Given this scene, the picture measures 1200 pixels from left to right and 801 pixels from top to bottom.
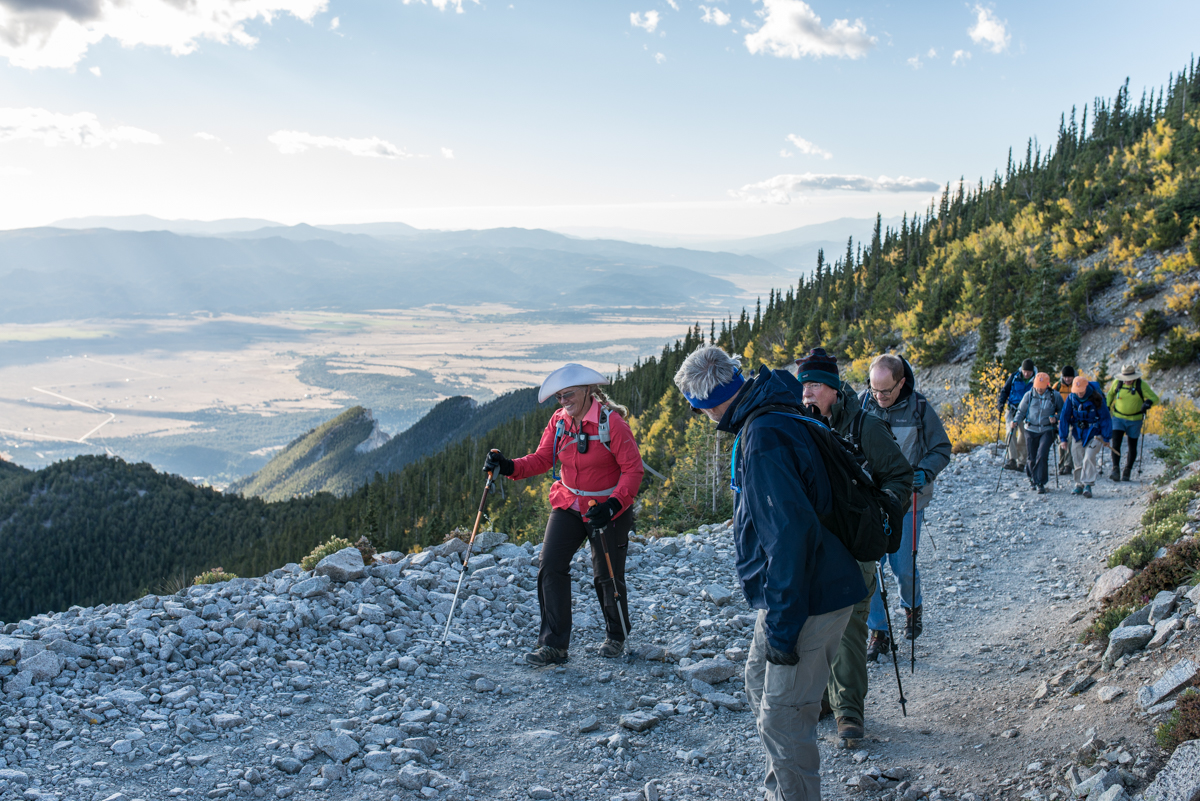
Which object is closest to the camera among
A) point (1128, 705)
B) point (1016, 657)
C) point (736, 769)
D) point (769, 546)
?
point (769, 546)

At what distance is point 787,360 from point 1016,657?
51882mm

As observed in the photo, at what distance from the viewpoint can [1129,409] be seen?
1152 cm

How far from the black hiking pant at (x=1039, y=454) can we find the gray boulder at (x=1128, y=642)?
739 cm

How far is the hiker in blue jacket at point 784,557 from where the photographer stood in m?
2.80

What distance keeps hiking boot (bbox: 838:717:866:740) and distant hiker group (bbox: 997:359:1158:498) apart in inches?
340

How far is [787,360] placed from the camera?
5556cm

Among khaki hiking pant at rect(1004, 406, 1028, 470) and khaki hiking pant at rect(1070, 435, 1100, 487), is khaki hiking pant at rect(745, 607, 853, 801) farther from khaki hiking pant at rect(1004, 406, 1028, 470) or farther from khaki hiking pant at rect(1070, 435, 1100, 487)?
khaki hiking pant at rect(1004, 406, 1028, 470)

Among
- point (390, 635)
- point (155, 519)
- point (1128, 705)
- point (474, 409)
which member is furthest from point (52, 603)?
point (474, 409)

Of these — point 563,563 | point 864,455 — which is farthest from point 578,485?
point 864,455

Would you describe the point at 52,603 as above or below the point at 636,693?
below

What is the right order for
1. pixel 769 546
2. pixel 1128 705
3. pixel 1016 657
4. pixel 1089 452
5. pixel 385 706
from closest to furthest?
pixel 769 546 → pixel 1128 705 → pixel 385 706 → pixel 1016 657 → pixel 1089 452

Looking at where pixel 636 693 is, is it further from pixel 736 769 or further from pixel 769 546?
pixel 769 546

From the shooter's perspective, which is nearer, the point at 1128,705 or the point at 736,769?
the point at 1128,705

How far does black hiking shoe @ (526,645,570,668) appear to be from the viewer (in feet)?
18.1
